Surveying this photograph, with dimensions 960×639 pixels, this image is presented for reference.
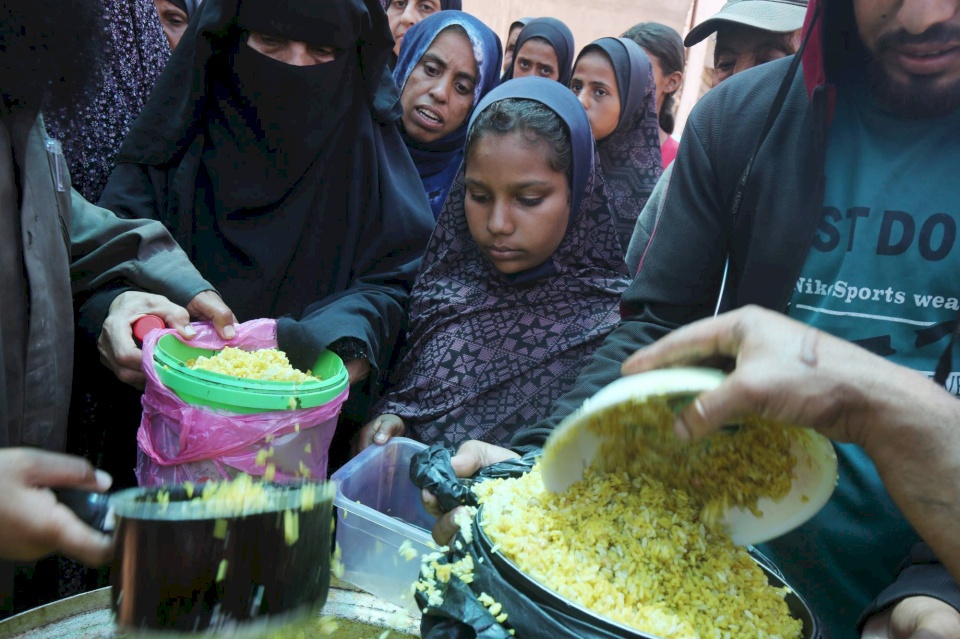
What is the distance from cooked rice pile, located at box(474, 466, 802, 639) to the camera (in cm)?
94

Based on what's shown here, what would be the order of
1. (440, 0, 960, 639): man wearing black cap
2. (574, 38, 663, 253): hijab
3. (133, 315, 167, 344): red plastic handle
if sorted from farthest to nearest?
(574, 38, 663, 253): hijab, (133, 315, 167, 344): red plastic handle, (440, 0, 960, 639): man wearing black cap

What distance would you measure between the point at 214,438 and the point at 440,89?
2.08 meters

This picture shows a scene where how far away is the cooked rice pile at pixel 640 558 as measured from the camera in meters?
0.94

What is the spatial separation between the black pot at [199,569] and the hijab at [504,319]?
1.21 metres

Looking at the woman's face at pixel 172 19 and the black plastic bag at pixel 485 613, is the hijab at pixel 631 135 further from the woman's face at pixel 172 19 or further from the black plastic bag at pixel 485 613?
the black plastic bag at pixel 485 613

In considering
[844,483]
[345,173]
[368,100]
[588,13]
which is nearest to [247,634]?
[844,483]

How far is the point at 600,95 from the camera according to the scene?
361 cm

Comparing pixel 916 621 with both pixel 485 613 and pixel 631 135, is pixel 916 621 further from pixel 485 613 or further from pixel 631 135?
pixel 631 135

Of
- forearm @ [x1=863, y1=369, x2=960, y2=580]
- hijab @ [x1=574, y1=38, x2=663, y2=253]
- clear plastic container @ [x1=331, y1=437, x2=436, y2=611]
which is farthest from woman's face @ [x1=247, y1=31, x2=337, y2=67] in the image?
forearm @ [x1=863, y1=369, x2=960, y2=580]

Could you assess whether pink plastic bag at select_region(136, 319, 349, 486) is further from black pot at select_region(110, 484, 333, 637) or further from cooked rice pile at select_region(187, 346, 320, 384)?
black pot at select_region(110, 484, 333, 637)

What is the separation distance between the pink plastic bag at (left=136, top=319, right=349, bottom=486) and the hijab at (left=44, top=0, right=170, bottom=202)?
89 cm

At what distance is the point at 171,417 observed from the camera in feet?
5.50

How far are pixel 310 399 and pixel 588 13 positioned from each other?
8.87 meters

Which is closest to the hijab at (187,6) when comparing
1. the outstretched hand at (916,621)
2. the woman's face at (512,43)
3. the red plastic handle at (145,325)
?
the woman's face at (512,43)
